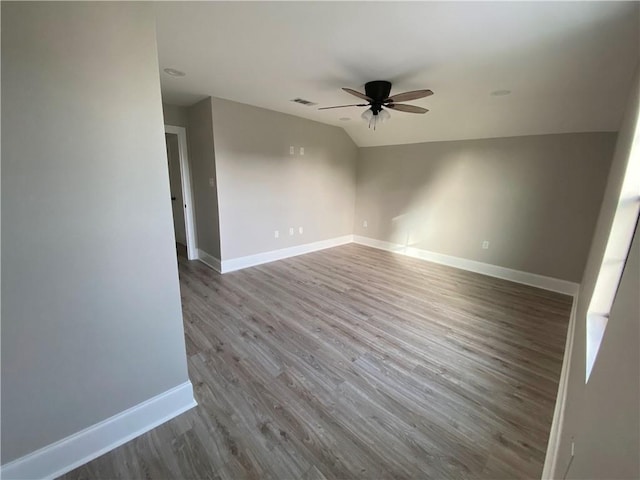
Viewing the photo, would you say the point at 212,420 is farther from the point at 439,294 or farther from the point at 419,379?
the point at 439,294

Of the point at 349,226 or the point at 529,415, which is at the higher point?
the point at 349,226

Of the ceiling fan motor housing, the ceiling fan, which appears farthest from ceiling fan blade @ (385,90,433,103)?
the ceiling fan motor housing

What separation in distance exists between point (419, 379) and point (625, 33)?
103 inches

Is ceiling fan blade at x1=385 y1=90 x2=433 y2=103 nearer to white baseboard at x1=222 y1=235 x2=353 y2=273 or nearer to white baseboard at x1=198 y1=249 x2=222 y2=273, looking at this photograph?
white baseboard at x1=222 y1=235 x2=353 y2=273

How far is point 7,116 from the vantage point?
3.37 feet

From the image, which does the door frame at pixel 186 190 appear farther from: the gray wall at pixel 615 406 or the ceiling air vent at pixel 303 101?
the gray wall at pixel 615 406

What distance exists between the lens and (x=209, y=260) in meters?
4.38

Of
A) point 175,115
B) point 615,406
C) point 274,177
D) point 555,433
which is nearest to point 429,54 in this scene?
point 615,406

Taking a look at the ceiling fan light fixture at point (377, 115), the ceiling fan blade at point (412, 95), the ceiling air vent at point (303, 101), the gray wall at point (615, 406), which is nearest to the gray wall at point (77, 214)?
the gray wall at point (615, 406)

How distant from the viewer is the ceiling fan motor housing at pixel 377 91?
2.67 metres

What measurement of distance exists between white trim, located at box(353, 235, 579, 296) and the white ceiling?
6.35ft

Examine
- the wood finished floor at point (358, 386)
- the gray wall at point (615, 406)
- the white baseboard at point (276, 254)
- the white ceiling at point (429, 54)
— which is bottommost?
the wood finished floor at point (358, 386)

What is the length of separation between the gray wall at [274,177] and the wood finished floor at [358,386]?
1153mm

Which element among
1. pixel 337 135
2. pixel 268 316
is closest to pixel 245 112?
pixel 337 135
